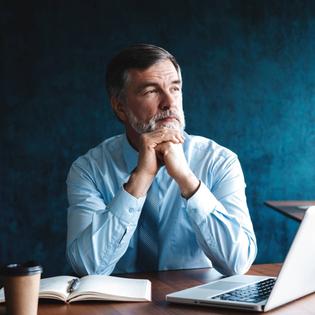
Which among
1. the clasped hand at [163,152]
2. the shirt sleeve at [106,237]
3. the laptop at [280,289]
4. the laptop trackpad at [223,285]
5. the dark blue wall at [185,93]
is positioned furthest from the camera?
the dark blue wall at [185,93]

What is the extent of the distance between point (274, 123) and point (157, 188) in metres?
2.57

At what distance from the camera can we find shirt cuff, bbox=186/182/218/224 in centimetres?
186

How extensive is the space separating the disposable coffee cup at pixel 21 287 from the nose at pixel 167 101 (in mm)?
1040

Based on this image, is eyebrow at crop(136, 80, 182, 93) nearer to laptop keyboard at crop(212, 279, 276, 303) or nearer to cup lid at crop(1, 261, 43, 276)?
laptop keyboard at crop(212, 279, 276, 303)

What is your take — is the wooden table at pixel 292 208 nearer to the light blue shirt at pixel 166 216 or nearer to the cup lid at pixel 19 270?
the light blue shirt at pixel 166 216

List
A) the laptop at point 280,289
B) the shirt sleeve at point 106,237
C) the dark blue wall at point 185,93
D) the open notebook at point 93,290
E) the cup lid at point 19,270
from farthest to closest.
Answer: the dark blue wall at point 185,93, the shirt sleeve at point 106,237, the open notebook at point 93,290, the laptop at point 280,289, the cup lid at point 19,270

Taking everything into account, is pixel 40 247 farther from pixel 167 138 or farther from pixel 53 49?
pixel 167 138

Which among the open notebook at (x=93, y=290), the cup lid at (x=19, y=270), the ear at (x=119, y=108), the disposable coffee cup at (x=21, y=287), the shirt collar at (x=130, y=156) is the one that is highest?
the ear at (x=119, y=108)

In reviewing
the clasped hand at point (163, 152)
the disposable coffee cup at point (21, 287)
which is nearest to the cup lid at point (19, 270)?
the disposable coffee cup at point (21, 287)

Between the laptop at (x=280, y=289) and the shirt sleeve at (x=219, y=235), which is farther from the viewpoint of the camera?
the shirt sleeve at (x=219, y=235)

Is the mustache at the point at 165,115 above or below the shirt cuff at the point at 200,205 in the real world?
above

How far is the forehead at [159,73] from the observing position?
2127mm

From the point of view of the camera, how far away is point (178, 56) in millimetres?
4289

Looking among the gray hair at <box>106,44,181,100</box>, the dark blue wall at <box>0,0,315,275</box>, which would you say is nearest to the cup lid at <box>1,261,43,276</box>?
the gray hair at <box>106,44,181,100</box>
